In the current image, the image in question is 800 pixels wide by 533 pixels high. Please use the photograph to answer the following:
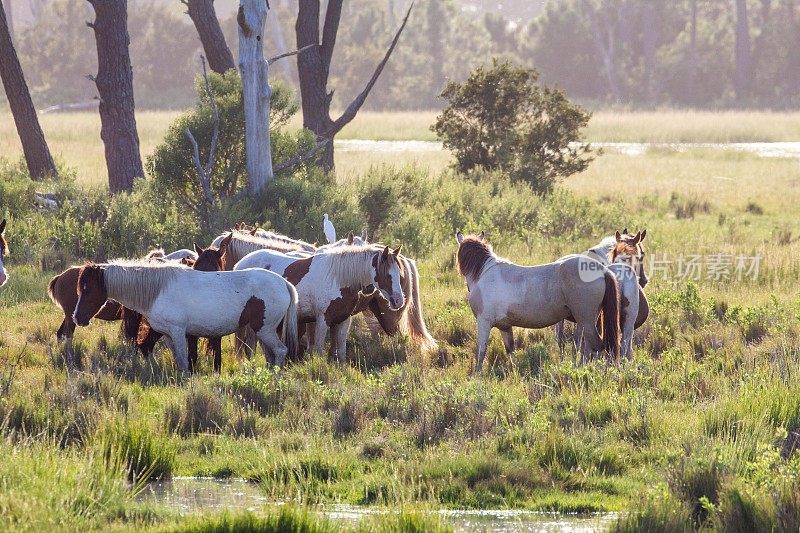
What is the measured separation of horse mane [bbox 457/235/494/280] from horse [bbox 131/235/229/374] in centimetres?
236

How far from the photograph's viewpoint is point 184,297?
33.2 feet

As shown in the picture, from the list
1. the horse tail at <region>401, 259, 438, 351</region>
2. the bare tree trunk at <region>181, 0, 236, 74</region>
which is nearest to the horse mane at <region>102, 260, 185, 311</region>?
the horse tail at <region>401, 259, 438, 351</region>

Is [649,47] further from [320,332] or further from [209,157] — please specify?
[320,332]

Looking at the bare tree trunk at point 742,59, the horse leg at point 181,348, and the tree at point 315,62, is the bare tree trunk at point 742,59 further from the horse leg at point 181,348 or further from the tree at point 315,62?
the horse leg at point 181,348

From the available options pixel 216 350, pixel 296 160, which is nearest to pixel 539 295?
pixel 216 350

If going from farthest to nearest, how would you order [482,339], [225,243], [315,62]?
[315,62] → [225,243] → [482,339]

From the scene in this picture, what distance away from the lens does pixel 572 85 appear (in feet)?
216

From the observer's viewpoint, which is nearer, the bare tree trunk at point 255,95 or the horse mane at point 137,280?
the horse mane at point 137,280

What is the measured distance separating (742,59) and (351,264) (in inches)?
2231

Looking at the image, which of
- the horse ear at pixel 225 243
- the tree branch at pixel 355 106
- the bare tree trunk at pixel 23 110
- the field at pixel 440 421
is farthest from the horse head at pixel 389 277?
the bare tree trunk at pixel 23 110

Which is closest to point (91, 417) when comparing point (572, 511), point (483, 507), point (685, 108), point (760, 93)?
point (483, 507)

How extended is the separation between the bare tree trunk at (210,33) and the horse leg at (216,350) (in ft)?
35.2

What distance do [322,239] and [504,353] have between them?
593 centimetres

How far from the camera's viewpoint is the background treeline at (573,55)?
2457 inches
